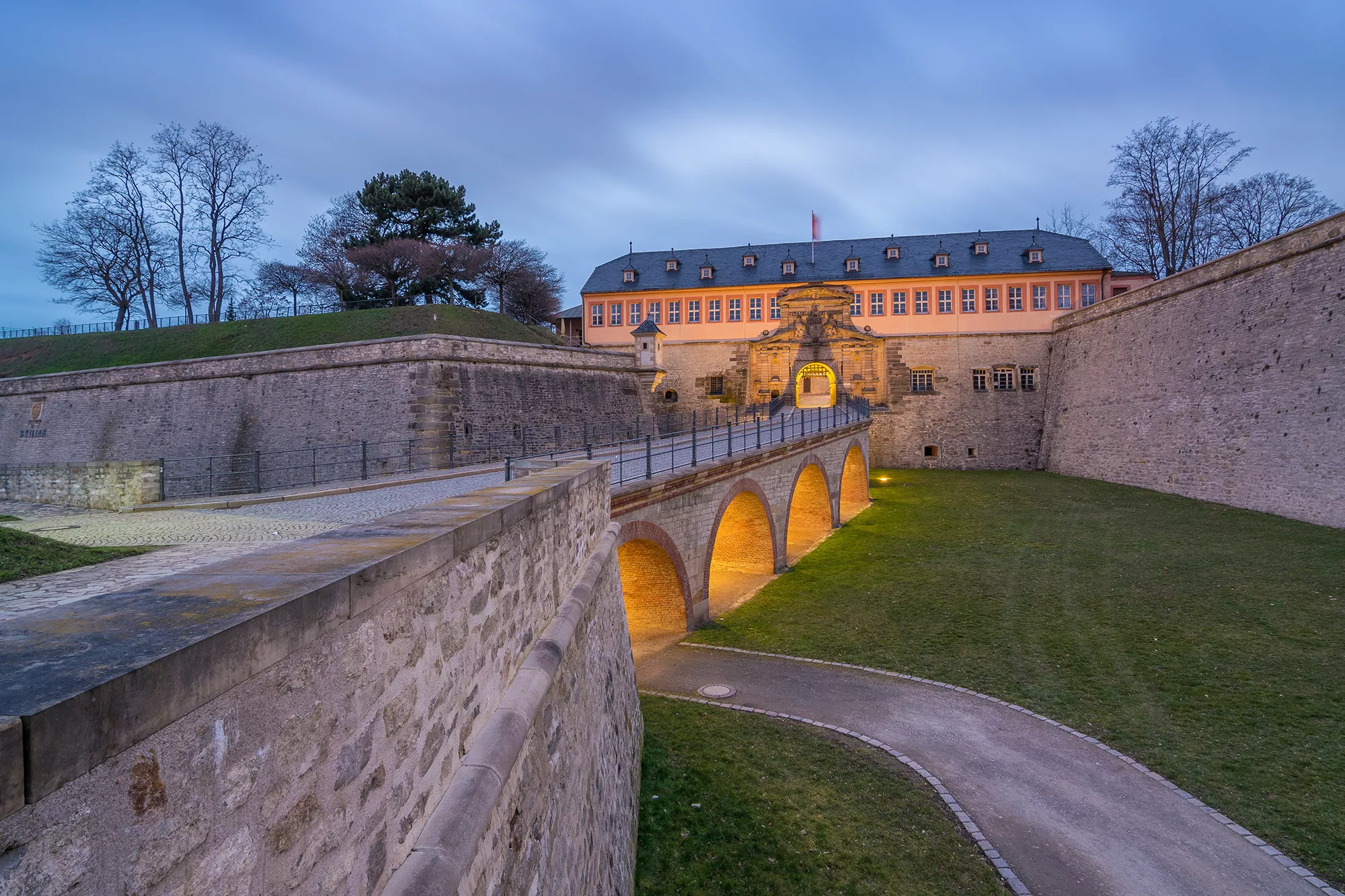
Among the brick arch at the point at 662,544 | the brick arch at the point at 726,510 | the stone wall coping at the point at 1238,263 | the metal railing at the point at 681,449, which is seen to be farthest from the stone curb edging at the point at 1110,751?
the stone wall coping at the point at 1238,263

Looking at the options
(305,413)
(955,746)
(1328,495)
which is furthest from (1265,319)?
(305,413)

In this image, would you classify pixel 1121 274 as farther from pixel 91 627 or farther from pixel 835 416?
pixel 91 627

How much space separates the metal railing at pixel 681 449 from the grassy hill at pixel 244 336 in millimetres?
10450

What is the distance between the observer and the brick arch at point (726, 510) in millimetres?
14391

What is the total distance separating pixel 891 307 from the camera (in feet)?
125

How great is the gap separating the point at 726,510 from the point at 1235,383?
16656mm

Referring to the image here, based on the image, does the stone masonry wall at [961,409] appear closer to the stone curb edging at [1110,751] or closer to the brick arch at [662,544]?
the brick arch at [662,544]

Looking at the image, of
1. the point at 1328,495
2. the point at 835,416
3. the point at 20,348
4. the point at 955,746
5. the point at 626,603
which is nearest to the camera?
the point at 955,746

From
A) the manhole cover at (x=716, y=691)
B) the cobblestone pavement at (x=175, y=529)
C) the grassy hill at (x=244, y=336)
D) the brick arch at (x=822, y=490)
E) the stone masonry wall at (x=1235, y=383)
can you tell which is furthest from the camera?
the grassy hill at (x=244, y=336)

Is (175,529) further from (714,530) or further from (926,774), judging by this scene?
(926,774)

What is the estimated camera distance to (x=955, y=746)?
905 centimetres

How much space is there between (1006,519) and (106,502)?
23971mm

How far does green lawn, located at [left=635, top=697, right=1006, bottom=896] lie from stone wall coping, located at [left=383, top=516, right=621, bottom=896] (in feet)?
12.2

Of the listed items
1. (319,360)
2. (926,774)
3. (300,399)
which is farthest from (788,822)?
(300,399)
